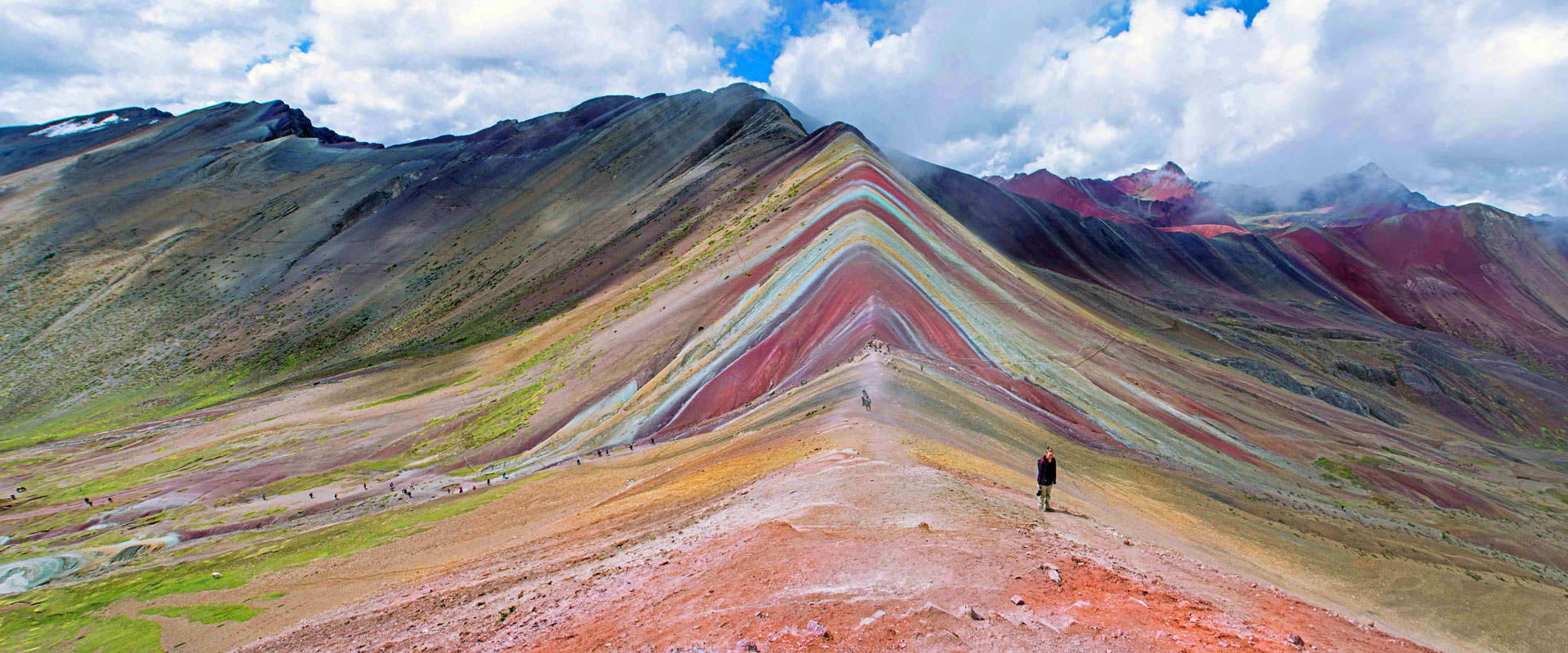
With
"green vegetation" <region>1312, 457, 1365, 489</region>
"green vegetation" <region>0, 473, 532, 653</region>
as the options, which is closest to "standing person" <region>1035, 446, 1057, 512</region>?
"green vegetation" <region>0, 473, 532, 653</region>

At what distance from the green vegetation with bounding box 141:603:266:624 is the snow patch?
12902 centimetres

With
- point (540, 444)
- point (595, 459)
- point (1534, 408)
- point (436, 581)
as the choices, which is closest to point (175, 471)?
point (540, 444)

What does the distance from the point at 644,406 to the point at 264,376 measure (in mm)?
41141

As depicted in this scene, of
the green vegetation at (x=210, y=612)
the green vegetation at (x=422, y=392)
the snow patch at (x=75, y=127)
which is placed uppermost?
the snow patch at (x=75, y=127)

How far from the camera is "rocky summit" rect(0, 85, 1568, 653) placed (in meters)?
9.45

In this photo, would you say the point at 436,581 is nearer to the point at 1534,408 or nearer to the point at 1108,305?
the point at 1108,305

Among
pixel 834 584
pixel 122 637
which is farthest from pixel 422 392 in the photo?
pixel 834 584

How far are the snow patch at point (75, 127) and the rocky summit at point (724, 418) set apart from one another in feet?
90.0

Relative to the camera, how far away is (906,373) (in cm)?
2106

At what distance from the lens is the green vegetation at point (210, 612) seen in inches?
529

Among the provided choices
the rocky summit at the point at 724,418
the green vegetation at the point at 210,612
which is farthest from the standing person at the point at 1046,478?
the green vegetation at the point at 210,612

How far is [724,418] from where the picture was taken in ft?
75.3

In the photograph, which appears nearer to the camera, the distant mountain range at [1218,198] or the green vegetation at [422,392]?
the green vegetation at [422,392]

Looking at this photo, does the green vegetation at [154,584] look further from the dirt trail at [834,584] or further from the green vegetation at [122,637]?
the dirt trail at [834,584]
